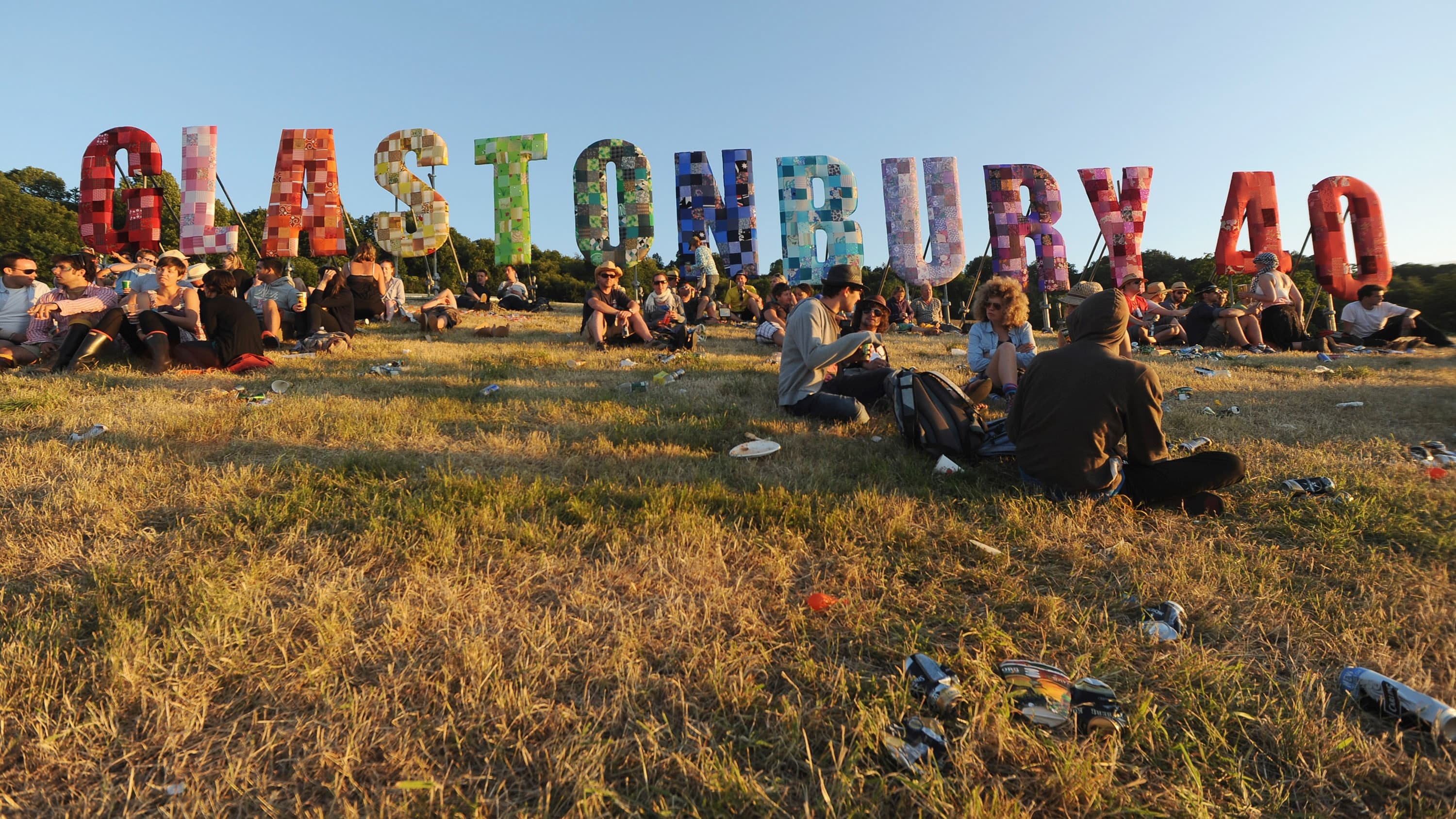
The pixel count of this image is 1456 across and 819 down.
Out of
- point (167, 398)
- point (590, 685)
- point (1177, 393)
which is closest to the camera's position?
point (590, 685)

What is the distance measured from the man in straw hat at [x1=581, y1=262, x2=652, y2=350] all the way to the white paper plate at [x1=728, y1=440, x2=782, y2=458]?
5307mm

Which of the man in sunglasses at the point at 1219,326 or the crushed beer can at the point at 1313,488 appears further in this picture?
the man in sunglasses at the point at 1219,326

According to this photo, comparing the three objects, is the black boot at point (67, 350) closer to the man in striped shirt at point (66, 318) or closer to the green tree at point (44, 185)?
the man in striped shirt at point (66, 318)

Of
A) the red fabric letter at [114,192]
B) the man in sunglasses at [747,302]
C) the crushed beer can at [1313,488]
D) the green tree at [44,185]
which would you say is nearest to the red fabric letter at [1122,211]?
the man in sunglasses at [747,302]

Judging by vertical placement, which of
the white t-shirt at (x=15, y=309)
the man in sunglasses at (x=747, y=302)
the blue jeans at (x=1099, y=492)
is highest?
the man in sunglasses at (x=747, y=302)

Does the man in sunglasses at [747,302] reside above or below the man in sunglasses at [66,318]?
above

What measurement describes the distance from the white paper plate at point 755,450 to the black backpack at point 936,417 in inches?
35.1

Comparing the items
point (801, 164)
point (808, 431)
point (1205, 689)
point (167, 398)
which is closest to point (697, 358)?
point (808, 431)

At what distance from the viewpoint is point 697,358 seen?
8.20 meters

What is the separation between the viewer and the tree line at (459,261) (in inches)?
1292

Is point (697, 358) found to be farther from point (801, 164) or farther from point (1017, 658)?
point (801, 164)

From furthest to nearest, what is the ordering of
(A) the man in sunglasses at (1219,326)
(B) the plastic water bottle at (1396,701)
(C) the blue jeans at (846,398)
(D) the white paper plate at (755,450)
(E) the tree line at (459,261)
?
(E) the tree line at (459,261)
(A) the man in sunglasses at (1219,326)
(C) the blue jeans at (846,398)
(D) the white paper plate at (755,450)
(B) the plastic water bottle at (1396,701)

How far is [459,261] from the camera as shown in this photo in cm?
2378

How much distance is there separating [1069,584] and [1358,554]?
55.1 inches
